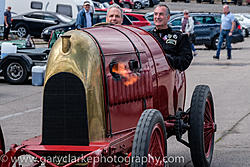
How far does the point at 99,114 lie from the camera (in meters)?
4.84

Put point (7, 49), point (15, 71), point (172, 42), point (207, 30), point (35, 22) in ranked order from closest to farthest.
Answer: point (172, 42) → point (15, 71) → point (7, 49) → point (207, 30) → point (35, 22)

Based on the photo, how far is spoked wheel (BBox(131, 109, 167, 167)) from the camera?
14.5ft

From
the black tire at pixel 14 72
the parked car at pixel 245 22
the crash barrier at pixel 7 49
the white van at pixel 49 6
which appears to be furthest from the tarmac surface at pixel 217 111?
the parked car at pixel 245 22

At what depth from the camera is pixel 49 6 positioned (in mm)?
35188

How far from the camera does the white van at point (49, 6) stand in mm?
34750

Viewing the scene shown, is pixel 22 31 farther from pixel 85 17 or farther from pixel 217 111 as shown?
pixel 217 111

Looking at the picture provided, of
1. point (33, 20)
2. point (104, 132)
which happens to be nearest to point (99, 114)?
point (104, 132)

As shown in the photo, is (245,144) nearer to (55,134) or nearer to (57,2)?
(55,134)

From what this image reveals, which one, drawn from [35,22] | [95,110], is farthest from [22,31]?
[95,110]

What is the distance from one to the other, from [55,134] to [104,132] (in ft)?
1.38

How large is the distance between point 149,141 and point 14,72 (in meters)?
10.7

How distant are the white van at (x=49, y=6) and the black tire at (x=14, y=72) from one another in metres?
20.1

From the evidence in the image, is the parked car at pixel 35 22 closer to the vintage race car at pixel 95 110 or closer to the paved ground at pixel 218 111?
the paved ground at pixel 218 111

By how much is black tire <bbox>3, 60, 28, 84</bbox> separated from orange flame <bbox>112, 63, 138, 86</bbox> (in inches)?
387
